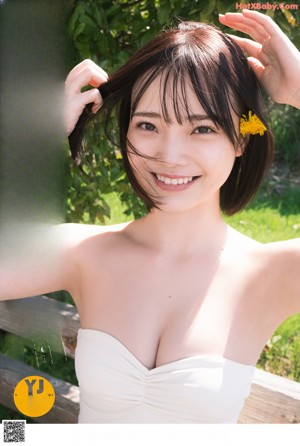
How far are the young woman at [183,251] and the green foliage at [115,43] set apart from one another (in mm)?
199

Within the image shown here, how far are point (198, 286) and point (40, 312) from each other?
0.48 m

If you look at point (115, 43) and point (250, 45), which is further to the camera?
point (115, 43)

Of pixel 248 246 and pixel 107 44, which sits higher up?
pixel 107 44

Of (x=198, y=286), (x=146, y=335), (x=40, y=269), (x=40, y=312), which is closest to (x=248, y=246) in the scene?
(x=198, y=286)

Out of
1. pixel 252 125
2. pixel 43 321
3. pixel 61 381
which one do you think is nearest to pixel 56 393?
pixel 61 381

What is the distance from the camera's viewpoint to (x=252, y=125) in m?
0.97

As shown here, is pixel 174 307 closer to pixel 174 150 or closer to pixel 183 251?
pixel 183 251

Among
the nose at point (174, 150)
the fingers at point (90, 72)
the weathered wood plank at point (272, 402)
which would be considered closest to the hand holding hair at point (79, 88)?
the fingers at point (90, 72)

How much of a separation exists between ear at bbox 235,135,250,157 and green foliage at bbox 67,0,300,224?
0.71ft

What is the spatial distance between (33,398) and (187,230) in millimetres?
330

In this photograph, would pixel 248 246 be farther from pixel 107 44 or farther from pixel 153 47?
pixel 107 44

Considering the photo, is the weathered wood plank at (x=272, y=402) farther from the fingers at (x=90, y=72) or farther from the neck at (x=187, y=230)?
the fingers at (x=90, y=72)

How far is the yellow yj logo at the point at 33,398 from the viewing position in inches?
42.1

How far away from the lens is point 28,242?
113cm
